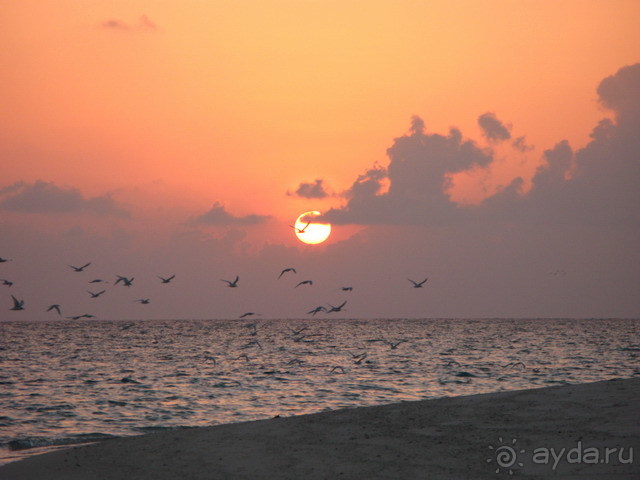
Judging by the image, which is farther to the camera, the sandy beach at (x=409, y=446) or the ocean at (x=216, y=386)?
the ocean at (x=216, y=386)

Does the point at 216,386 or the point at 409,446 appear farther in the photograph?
the point at 216,386

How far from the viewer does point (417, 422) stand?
15633mm

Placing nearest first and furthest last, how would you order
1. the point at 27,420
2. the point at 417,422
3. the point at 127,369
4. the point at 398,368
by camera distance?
the point at 417,422 < the point at 27,420 < the point at 398,368 < the point at 127,369

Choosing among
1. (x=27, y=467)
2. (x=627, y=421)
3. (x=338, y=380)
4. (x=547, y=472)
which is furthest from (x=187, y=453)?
(x=338, y=380)

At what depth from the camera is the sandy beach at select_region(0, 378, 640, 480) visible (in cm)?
1202

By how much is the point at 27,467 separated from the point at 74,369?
41.7 m

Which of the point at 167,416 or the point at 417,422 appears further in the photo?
the point at 167,416

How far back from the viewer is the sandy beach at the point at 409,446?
473 inches

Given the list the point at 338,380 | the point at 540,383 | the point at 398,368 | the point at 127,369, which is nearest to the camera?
the point at 540,383

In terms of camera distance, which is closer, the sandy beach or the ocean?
the sandy beach

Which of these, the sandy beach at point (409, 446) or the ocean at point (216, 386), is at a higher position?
the sandy beach at point (409, 446)

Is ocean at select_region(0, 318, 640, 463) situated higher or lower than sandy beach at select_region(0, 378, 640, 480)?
lower

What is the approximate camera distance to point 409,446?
1348 cm

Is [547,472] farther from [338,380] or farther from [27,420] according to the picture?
[338,380]
